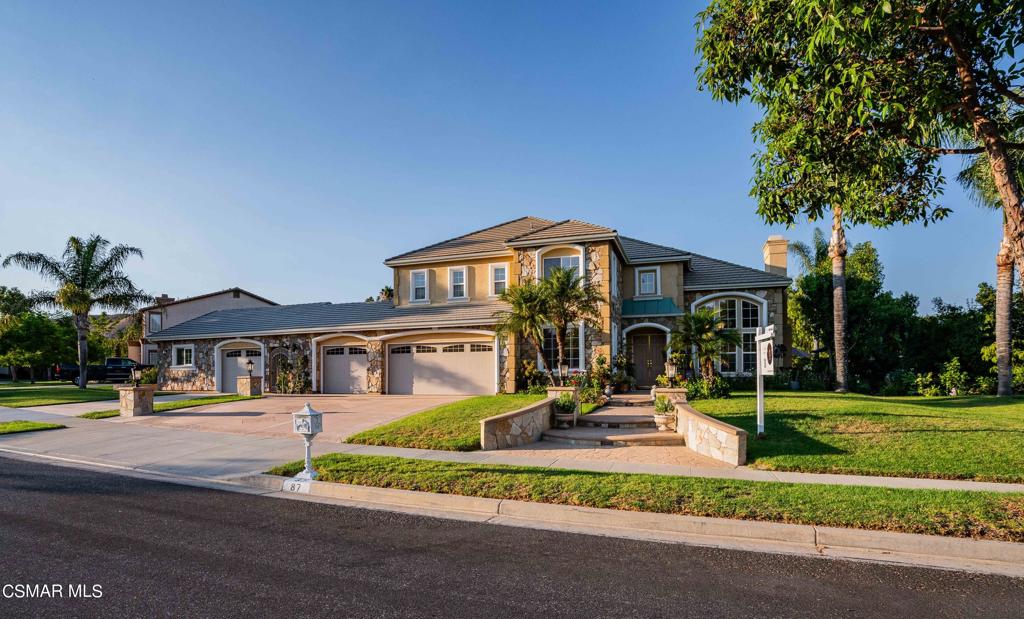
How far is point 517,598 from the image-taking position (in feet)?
14.1

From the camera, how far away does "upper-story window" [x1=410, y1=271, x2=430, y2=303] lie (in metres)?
24.1

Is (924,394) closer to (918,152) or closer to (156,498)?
(918,152)

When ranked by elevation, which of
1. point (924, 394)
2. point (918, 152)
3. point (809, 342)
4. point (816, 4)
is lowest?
point (924, 394)

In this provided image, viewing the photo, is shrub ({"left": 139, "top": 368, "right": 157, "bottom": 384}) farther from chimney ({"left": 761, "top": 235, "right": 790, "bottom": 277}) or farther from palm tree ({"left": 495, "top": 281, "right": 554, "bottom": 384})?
chimney ({"left": 761, "top": 235, "right": 790, "bottom": 277})

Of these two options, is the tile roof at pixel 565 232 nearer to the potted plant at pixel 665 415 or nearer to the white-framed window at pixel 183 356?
the potted plant at pixel 665 415

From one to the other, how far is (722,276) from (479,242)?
10.8 meters

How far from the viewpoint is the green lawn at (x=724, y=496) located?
5.79 metres

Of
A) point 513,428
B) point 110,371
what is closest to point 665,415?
point 513,428

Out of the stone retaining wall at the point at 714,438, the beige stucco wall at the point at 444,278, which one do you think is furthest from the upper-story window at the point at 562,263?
the stone retaining wall at the point at 714,438

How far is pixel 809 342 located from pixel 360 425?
23.4 m

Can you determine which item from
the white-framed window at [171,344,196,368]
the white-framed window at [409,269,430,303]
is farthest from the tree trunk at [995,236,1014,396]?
the white-framed window at [171,344,196,368]

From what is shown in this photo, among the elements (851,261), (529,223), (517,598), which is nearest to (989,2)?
(517,598)

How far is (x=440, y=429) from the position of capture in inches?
483

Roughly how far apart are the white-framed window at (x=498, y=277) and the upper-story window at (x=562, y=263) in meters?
2.65
